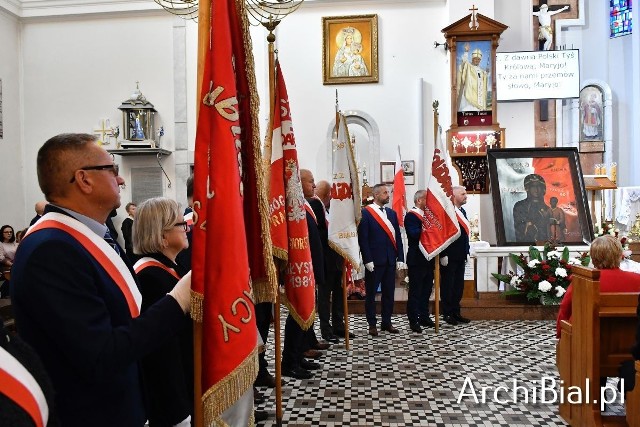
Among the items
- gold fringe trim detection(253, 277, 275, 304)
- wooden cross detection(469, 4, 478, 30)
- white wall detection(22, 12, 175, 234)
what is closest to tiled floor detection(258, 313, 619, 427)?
gold fringe trim detection(253, 277, 275, 304)

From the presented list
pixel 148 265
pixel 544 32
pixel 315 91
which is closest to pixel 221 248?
pixel 148 265

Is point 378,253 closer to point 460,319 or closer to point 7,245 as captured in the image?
point 460,319

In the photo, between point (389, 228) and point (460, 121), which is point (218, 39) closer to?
point (389, 228)

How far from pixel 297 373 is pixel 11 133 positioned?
8.72m

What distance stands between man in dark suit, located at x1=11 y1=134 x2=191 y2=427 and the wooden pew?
99.3 inches

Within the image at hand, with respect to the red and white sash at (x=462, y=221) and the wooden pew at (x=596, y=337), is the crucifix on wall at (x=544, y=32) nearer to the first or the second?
the red and white sash at (x=462, y=221)

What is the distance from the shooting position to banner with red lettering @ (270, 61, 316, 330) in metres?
3.30

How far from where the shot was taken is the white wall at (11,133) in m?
9.77

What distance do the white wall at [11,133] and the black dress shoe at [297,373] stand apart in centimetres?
784

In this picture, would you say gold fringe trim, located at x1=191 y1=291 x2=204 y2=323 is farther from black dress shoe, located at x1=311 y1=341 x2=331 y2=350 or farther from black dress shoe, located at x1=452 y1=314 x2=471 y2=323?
black dress shoe, located at x1=452 y1=314 x2=471 y2=323

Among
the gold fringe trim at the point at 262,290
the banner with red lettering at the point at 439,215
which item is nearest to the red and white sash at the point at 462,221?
the banner with red lettering at the point at 439,215

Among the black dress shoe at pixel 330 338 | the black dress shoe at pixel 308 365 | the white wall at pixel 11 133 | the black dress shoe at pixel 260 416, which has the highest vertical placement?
the white wall at pixel 11 133

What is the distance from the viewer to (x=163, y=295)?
216 centimetres

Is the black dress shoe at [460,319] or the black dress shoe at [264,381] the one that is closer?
the black dress shoe at [264,381]
